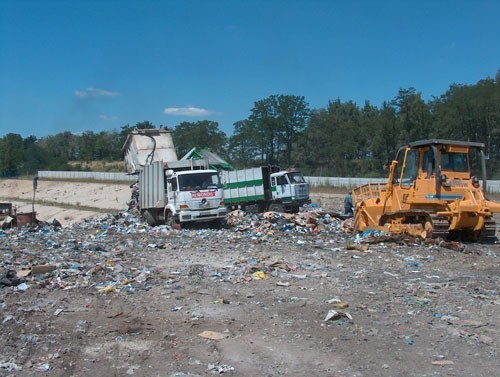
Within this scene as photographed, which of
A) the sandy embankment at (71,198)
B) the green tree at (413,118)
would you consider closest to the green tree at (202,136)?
the sandy embankment at (71,198)

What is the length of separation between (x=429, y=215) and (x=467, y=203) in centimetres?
86

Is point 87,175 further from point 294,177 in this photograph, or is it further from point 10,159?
point 294,177

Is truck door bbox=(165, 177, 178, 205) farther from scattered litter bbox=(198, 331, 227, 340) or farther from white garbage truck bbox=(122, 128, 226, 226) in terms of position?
scattered litter bbox=(198, 331, 227, 340)

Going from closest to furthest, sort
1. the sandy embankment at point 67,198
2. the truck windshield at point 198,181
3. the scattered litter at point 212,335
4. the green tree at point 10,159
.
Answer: the scattered litter at point 212,335 → the truck windshield at point 198,181 → the sandy embankment at point 67,198 → the green tree at point 10,159

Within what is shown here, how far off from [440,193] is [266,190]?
47.5 feet

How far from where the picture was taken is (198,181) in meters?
17.5

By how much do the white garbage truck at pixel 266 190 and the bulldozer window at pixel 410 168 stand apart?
11.6m

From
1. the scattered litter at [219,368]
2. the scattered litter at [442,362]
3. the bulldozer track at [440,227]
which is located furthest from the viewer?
the bulldozer track at [440,227]

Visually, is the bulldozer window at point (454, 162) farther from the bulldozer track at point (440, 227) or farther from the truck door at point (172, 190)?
the truck door at point (172, 190)

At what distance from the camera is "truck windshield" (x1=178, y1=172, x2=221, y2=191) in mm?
17391

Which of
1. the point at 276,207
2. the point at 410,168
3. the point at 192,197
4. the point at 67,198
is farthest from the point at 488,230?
the point at 67,198

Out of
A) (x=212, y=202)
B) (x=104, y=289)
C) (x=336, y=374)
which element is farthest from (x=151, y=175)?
(x=336, y=374)

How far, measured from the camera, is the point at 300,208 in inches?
1029

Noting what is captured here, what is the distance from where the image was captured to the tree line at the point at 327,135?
45.5 m
